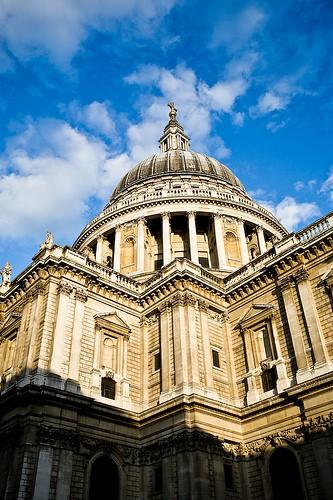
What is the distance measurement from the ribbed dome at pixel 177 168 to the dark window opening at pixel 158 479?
30.8m

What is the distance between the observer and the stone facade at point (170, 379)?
20.8m

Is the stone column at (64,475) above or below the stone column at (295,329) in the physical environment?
below

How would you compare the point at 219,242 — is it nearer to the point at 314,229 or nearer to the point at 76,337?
the point at 314,229

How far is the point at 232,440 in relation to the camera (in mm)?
23469

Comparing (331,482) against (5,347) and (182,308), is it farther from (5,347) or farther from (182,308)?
(5,347)

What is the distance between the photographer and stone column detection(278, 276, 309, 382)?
2240cm

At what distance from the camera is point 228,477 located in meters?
22.5

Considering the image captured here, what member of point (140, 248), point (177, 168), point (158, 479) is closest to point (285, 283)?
point (158, 479)

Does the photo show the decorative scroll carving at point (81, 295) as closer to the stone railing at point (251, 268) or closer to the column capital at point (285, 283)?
the stone railing at point (251, 268)

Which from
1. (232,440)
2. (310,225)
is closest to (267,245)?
(310,225)

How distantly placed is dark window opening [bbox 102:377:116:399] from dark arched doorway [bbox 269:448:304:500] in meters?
8.63

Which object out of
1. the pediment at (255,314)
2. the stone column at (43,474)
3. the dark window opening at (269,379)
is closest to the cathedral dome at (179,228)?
the pediment at (255,314)

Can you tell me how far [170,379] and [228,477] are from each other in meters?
5.42

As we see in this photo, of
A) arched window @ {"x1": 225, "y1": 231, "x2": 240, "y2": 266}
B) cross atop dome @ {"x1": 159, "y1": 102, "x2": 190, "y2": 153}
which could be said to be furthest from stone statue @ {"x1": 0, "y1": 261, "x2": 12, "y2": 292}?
cross atop dome @ {"x1": 159, "y1": 102, "x2": 190, "y2": 153}
